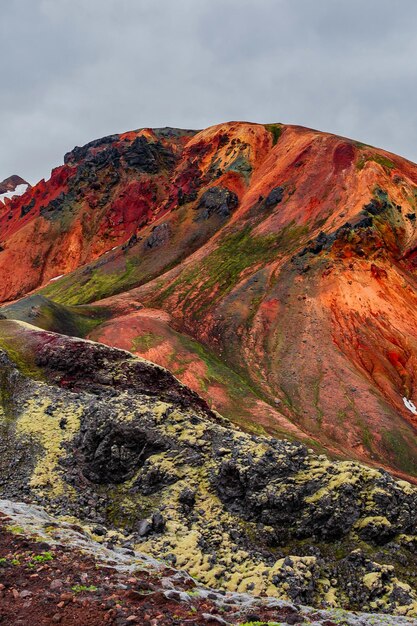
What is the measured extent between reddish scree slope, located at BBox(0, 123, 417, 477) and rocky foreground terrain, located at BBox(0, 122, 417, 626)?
362 mm

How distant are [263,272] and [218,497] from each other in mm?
60289

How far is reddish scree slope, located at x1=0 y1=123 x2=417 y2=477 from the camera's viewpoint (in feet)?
177

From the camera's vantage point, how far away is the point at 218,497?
16453 mm

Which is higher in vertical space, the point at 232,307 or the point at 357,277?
the point at 357,277

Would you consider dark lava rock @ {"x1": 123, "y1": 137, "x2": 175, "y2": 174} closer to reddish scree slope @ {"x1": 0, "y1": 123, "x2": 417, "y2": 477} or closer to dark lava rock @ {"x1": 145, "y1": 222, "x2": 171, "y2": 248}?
reddish scree slope @ {"x1": 0, "y1": 123, "x2": 417, "y2": 477}

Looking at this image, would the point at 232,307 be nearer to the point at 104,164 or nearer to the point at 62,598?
the point at 62,598

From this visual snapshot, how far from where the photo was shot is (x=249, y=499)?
627 inches

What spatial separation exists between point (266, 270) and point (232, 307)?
985cm

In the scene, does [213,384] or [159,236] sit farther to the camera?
[159,236]

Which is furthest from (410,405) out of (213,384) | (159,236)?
(159,236)

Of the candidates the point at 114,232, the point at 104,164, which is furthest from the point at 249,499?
the point at 104,164

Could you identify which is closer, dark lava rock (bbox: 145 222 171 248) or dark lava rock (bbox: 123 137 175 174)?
dark lava rock (bbox: 145 222 171 248)

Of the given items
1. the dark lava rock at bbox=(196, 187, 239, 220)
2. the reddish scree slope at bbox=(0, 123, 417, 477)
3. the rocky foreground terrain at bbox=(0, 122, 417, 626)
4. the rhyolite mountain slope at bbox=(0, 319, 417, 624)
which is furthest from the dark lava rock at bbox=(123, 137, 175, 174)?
the rhyolite mountain slope at bbox=(0, 319, 417, 624)

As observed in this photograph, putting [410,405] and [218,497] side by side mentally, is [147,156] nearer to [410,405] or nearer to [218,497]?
[410,405]
